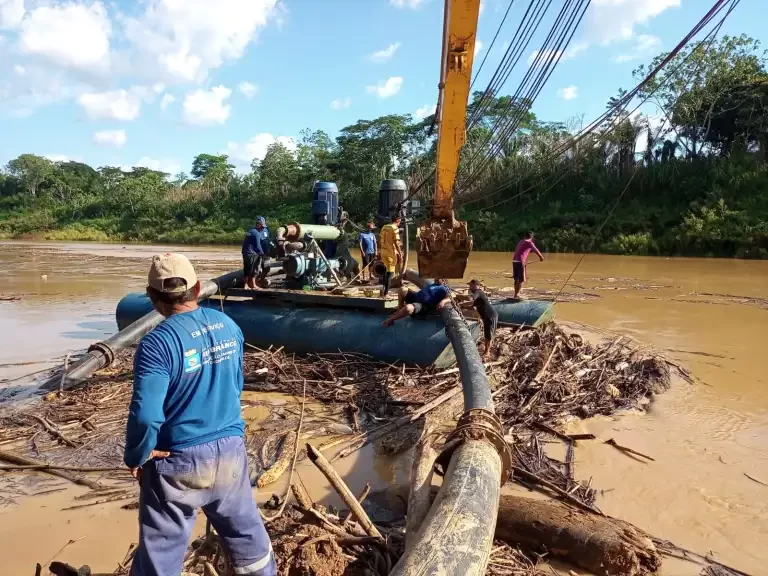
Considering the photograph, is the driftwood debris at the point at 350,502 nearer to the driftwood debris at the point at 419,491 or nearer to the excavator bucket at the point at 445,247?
the driftwood debris at the point at 419,491

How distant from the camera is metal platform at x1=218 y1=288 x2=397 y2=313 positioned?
769 centimetres

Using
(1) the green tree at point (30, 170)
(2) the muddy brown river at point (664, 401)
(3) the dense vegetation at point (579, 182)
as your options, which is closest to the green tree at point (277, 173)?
(3) the dense vegetation at point (579, 182)

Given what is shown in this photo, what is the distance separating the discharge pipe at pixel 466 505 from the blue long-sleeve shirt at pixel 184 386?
0.97 metres

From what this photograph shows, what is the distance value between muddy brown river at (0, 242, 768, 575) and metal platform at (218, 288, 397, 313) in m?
2.95

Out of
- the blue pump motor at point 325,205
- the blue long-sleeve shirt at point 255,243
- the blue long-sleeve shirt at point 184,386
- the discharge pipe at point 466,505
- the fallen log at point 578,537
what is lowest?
the fallen log at point 578,537

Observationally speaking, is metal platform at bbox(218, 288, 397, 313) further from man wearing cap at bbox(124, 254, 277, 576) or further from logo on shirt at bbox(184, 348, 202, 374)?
logo on shirt at bbox(184, 348, 202, 374)

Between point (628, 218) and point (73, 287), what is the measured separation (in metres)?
24.7

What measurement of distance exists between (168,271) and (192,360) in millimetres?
379

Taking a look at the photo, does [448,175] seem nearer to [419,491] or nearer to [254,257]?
[254,257]

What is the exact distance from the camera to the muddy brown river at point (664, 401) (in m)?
3.79

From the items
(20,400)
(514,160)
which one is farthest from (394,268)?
(514,160)

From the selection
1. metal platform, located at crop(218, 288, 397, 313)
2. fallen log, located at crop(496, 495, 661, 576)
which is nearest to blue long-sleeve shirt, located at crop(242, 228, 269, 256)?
metal platform, located at crop(218, 288, 397, 313)

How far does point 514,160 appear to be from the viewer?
34.2m

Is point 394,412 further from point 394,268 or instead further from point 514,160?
point 514,160
